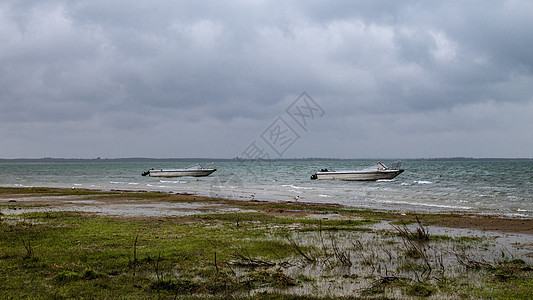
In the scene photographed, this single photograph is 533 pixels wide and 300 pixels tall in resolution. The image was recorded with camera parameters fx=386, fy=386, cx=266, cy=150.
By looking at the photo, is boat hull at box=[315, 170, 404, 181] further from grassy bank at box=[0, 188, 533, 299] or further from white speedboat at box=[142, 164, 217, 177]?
grassy bank at box=[0, 188, 533, 299]

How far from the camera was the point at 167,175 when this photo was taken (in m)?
79.0

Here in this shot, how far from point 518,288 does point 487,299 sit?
1055 mm

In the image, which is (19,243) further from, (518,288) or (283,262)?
(518,288)

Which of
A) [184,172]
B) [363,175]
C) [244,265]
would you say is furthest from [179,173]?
[244,265]

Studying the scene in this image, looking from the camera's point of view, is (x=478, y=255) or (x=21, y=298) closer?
(x=21, y=298)

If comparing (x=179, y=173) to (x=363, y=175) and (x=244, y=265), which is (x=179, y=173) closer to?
(x=363, y=175)

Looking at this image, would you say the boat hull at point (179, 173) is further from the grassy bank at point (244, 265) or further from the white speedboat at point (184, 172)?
the grassy bank at point (244, 265)

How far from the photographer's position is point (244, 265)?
8.91 meters

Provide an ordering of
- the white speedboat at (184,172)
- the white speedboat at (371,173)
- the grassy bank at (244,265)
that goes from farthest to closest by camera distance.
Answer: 1. the white speedboat at (184,172)
2. the white speedboat at (371,173)
3. the grassy bank at (244,265)

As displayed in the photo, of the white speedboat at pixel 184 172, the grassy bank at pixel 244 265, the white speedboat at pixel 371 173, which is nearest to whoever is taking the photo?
the grassy bank at pixel 244 265

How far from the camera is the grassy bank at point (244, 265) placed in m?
7.16

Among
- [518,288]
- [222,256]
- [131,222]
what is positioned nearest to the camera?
[518,288]

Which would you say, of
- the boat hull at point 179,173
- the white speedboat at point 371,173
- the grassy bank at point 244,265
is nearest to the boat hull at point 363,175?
the white speedboat at point 371,173

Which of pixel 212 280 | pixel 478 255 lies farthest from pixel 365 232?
pixel 212 280
